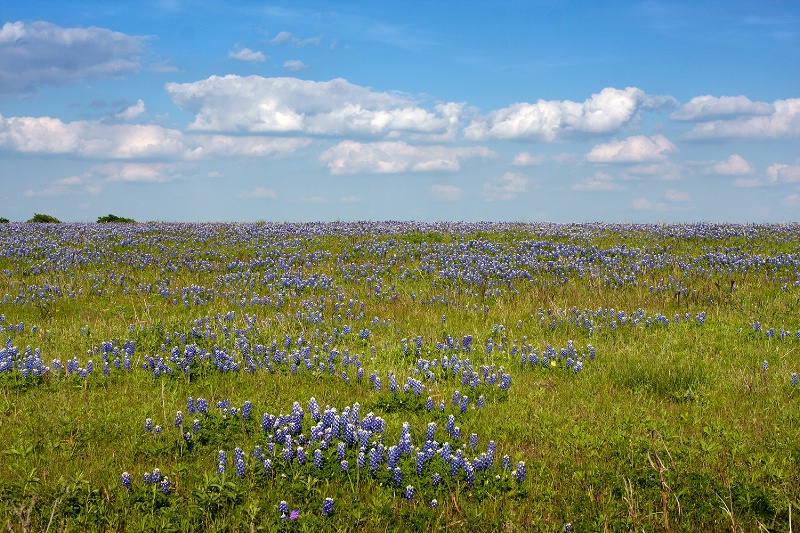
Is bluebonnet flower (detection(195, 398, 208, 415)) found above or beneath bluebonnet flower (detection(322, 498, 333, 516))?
above

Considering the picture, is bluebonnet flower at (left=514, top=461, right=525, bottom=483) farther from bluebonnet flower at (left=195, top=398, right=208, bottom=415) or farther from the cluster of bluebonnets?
bluebonnet flower at (left=195, top=398, right=208, bottom=415)

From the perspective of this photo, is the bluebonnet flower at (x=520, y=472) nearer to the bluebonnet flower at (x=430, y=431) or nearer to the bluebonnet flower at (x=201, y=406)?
the bluebonnet flower at (x=430, y=431)

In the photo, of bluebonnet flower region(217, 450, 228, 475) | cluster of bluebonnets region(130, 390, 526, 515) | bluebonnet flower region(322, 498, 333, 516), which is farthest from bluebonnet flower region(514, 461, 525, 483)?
bluebonnet flower region(217, 450, 228, 475)

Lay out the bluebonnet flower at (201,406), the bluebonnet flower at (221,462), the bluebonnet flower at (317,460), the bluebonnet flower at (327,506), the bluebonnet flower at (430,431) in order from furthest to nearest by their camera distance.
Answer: the bluebonnet flower at (201,406)
the bluebonnet flower at (430,431)
the bluebonnet flower at (317,460)
the bluebonnet flower at (221,462)
the bluebonnet flower at (327,506)

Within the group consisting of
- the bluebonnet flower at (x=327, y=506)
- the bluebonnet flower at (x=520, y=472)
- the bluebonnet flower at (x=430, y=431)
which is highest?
the bluebonnet flower at (x=430, y=431)

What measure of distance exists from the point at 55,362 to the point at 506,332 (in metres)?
7.04

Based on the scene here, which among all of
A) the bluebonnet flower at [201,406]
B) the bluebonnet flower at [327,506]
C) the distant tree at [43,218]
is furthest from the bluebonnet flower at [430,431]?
the distant tree at [43,218]

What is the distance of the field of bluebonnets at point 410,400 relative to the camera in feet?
18.8

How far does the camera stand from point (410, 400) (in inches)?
308

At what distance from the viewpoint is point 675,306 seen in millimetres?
13656

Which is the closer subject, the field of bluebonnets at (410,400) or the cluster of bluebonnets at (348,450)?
the field of bluebonnets at (410,400)

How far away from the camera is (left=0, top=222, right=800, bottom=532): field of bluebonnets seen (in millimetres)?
5738

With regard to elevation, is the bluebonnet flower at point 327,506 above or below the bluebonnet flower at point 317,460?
below

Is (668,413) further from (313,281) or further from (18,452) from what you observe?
(313,281)
